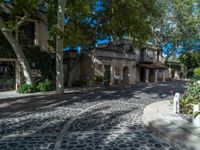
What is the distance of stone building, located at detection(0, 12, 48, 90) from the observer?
1538cm

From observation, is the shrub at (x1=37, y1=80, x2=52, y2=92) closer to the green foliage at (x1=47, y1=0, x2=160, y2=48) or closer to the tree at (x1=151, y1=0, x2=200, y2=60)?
the green foliage at (x1=47, y1=0, x2=160, y2=48)

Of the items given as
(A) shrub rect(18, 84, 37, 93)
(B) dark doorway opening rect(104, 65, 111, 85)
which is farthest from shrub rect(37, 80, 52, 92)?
(B) dark doorway opening rect(104, 65, 111, 85)

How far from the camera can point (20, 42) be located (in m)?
16.1

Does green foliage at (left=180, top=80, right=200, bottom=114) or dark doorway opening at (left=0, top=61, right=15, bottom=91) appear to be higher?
dark doorway opening at (left=0, top=61, right=15, bottom=91)

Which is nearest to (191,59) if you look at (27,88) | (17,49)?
(27,88)

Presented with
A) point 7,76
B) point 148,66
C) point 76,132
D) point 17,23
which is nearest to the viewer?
point 76,132

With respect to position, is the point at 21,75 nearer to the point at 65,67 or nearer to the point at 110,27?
the point at 65,67

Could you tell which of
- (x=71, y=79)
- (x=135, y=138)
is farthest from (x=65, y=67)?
(x=135, y=138)

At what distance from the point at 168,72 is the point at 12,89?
33.2 meters

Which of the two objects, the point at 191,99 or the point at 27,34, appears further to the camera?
the point at 27,34

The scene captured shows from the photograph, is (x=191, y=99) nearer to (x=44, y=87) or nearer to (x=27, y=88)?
(x=44, y=87)

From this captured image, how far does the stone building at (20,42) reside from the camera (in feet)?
50.4

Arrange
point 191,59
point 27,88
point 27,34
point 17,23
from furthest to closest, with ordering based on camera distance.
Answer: point 191,59, point 27,34, point 27,88, point 17,23

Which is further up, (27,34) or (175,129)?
(27,34)
